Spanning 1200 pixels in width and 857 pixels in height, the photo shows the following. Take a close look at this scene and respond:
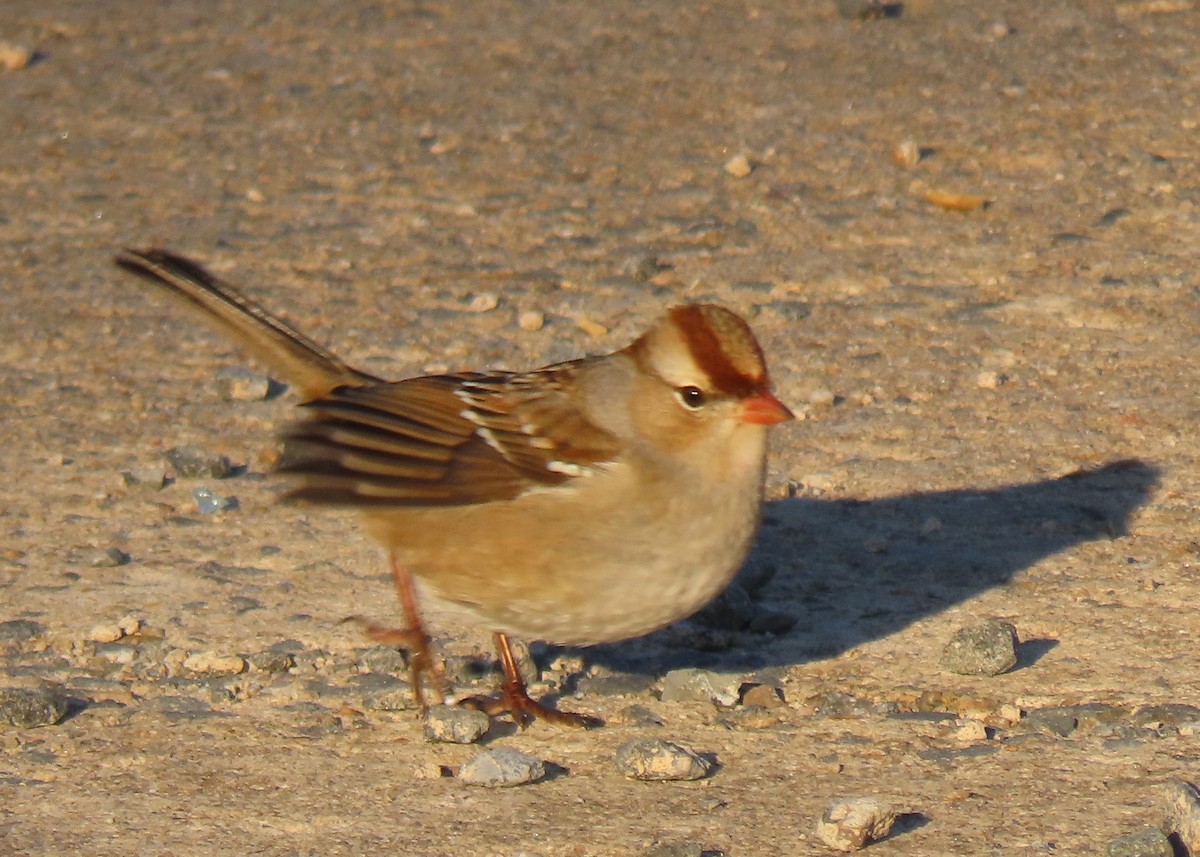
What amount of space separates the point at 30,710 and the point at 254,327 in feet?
4.79

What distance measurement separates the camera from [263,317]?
5953mm

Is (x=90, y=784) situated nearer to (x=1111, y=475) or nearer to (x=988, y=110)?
(x=1111, y=475)

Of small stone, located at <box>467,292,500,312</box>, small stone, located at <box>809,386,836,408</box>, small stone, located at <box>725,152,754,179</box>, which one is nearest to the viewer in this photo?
small stone, located at <box>809,386,836,408</box>

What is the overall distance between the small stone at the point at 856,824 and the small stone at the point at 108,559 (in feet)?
9.13

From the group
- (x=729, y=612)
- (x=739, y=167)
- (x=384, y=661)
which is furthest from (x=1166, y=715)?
(x=739, y=167)

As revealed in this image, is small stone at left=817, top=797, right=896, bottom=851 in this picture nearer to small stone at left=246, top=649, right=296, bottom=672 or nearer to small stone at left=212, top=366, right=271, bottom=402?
small stone at left=246, top=649, right=296, bottom=672

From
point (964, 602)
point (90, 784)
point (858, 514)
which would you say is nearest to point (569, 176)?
point (858, 514)

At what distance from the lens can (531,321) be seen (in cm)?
790

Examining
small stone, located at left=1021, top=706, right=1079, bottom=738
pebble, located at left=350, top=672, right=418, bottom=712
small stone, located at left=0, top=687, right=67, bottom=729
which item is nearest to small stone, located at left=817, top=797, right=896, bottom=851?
small stone, located at left=1021, top=706, right=1079, bottom=738

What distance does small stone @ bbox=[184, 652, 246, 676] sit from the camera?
215 inches

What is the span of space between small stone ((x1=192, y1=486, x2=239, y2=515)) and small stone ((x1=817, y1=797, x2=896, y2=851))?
2925 mm

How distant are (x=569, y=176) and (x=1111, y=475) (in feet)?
12.6

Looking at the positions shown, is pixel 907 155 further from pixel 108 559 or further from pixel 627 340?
pixel 108 559

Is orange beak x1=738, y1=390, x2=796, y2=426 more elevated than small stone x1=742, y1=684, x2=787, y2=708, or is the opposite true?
orange beak x1=738, y1=390, x2=796, y2=426
